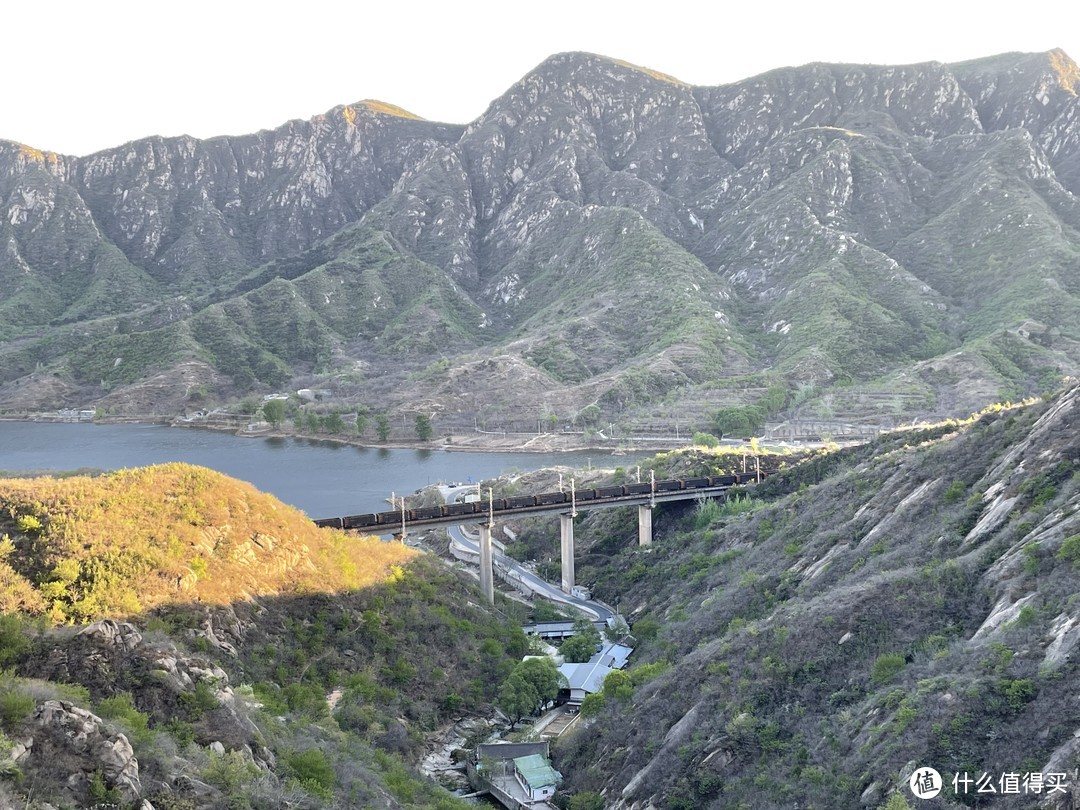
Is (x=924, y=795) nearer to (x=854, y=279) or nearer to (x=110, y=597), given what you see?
(x=110, y=597)

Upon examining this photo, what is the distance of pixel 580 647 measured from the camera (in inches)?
1949

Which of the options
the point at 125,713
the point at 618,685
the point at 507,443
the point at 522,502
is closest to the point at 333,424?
the point at 507,443

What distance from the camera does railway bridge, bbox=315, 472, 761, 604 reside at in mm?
62125

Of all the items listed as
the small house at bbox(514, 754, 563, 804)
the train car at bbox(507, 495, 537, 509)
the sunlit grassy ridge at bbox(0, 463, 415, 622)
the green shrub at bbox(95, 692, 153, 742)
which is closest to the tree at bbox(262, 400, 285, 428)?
the train car at bbox(507, 495, 537, 509)

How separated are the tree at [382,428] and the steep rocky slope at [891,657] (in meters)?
107

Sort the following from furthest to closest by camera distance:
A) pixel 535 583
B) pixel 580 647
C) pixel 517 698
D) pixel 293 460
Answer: pixel 293 460
pixel 535 583
pixel 580 647
pixel 517 698

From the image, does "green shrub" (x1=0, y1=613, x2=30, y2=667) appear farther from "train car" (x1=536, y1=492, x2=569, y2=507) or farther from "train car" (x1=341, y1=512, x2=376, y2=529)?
"train car" (x1=536, y1=492, x2=569, y2=507)

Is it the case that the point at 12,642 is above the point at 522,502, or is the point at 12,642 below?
above

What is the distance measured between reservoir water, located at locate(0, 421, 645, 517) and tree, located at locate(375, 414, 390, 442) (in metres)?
3.83

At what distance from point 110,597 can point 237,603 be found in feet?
19.9

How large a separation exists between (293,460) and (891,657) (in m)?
119

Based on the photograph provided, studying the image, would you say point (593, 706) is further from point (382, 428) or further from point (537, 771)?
point (382, 428)

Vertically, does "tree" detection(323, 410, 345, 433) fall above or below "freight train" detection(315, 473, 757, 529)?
below

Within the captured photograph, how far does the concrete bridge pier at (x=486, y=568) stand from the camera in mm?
60469
